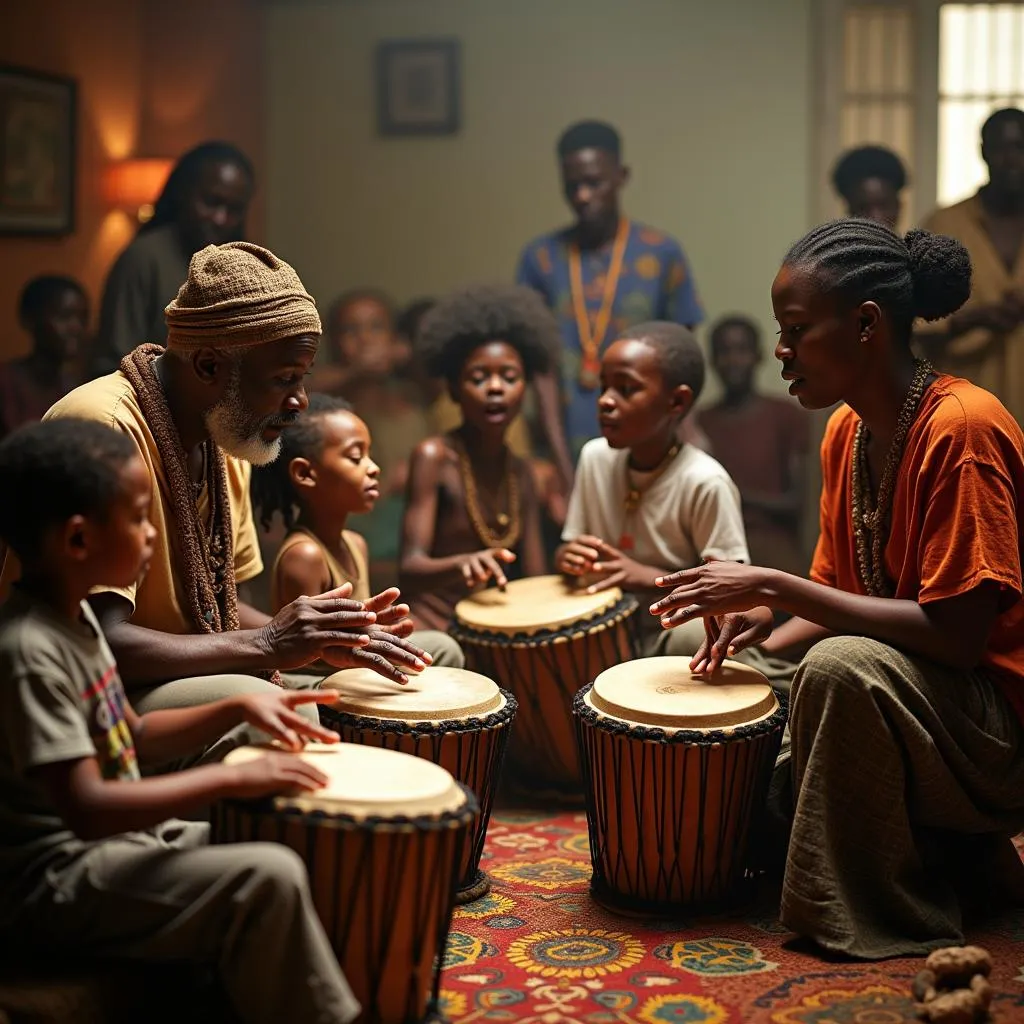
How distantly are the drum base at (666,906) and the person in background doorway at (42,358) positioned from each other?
167 inches

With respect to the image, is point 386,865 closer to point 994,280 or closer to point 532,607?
point 532,607

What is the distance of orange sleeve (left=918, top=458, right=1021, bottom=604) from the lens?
3.45 meters

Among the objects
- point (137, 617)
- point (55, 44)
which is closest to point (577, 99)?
point (55, 44)

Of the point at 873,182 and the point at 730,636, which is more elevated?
the point at 873,182

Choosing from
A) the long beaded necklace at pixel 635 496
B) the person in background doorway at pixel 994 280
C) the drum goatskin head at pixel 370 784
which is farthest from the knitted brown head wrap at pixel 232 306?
the person in background doorway at pixel 994 280

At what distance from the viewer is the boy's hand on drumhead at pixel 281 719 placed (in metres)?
2.92

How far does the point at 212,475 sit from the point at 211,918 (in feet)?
4.68

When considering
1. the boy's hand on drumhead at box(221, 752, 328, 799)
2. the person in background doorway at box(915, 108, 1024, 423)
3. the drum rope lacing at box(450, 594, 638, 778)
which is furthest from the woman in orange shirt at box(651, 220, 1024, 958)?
the person in background doorway at box(915, 108, 1024, 423)

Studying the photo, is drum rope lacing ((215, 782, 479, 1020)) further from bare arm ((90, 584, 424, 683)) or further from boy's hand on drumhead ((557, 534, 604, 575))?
boy's hand on drumhead ((557, 534, 604, 575))

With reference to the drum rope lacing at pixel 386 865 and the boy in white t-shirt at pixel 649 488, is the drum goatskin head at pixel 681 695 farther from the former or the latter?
the drum rope lacing at pixel 386 865

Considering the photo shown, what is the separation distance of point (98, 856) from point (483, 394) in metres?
2.86

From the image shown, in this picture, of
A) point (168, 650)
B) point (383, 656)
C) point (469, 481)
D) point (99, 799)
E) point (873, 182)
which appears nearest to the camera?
point (99, 799)

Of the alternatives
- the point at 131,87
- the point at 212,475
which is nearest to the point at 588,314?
the point at 131,87

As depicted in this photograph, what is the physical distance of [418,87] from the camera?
7.41 m
